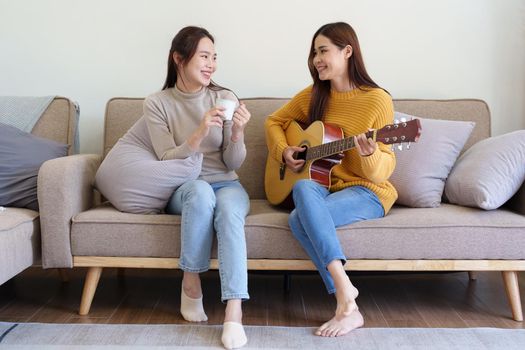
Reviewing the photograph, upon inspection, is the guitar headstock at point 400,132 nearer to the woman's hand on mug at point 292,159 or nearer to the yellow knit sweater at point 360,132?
the yellow knit sweater at point 360,132

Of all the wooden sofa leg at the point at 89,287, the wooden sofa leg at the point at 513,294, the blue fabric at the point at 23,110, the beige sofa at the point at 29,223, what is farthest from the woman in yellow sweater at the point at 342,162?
the blue fabric at the point at 23,110

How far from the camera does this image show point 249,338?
1.79 meters

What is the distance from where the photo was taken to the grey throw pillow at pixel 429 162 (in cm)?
214

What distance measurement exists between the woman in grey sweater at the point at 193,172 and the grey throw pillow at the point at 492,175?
0.79 metres

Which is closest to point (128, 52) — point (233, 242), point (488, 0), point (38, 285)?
point (38, 285)

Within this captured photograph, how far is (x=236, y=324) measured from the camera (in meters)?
1.77

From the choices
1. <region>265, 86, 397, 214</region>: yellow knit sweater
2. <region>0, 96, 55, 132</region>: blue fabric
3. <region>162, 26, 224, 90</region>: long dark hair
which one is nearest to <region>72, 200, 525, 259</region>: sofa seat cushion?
<region>265, 86, 397, 214</region>: yellow knit sweater

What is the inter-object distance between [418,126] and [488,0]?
53.8 inches

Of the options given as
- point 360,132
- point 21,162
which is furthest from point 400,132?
point 21,162

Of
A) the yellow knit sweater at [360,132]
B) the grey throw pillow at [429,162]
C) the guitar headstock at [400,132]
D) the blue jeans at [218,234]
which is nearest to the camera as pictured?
the guitar headstock at [400,132]

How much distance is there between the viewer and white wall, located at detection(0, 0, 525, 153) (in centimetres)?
269

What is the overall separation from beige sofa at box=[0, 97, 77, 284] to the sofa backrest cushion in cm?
18

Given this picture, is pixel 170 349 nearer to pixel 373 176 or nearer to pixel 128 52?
pixel 373 176

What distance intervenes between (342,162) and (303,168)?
147mm
